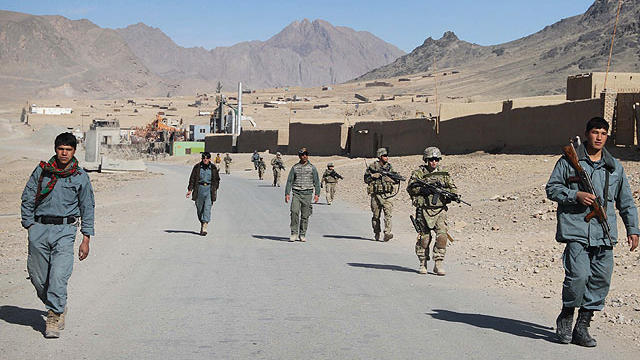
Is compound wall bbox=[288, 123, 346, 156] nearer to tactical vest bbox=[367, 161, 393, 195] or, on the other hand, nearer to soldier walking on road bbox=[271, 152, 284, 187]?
soldier walking on road bbox=[271, 152, 284, 187]

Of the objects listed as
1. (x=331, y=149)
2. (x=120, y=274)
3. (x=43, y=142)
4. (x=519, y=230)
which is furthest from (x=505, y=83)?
(x=120, y=274)

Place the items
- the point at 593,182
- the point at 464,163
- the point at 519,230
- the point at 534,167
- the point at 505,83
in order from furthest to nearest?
the point at 505,83 → the point at 464,163 → the point at 534,167 → the point at 519,230 → the point at 593,182

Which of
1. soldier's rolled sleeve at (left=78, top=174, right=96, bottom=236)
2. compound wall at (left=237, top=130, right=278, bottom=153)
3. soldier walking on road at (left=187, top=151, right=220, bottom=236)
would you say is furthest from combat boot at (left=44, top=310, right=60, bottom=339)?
compound wall at (left=237, top=130, right=278, bottom=153)

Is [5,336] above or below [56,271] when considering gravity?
below

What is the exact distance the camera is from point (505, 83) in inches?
5477

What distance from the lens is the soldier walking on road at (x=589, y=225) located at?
6.85m

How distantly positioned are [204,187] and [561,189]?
10641 millimetres

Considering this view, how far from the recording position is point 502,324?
7875 mm

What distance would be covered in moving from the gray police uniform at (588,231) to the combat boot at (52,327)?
4.35 metres

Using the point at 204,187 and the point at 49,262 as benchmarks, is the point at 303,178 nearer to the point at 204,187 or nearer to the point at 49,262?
the point at 204,187

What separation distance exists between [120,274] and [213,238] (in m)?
5.03

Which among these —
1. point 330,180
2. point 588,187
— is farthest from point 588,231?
point 330,180

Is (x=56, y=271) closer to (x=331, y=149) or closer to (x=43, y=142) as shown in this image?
(x=331, y=149)

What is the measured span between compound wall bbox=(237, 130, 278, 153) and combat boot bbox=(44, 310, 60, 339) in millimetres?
58866
